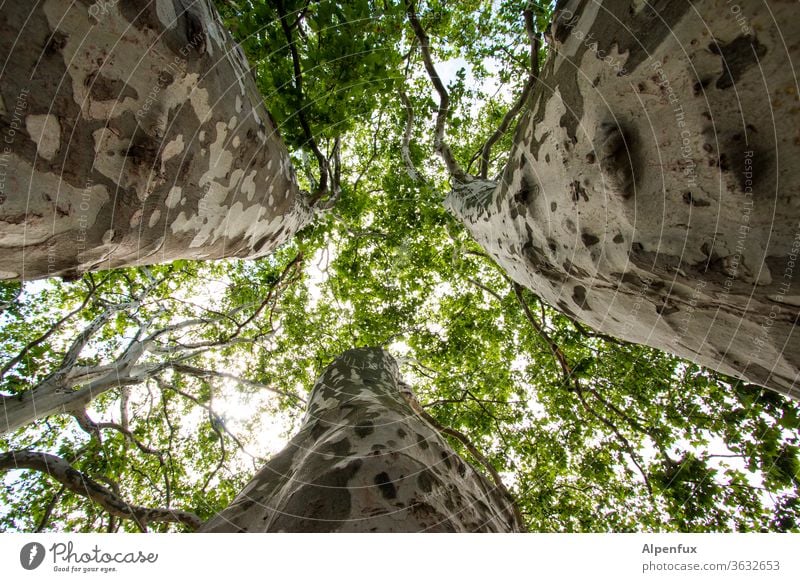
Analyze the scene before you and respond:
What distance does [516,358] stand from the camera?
7.68 metres

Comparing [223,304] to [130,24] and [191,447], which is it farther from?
[130,24]

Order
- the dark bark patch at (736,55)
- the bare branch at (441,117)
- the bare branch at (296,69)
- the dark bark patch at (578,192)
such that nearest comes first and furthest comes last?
1. the dark bark patch at (736,55)
2. the dark bark patch at (578,192)
3. the bare branch at (296,69)
4. the bare branch at (441,117)

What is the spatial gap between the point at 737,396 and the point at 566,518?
363 centimetres

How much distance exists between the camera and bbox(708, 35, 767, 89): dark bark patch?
969 millimetres

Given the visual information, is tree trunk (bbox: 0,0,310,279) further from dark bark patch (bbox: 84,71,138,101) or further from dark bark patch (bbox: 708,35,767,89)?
dark bark patch (bbox: 708,35,767,89)

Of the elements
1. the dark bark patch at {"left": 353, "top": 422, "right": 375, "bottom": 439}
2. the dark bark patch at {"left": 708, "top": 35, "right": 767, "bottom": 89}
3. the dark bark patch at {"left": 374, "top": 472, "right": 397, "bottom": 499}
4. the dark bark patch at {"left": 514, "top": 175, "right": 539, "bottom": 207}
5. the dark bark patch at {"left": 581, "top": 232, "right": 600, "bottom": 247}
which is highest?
the dark bark patch at {"left": 514, "top": 175, "right": 539, "bottom": 207}

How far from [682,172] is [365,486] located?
173cm

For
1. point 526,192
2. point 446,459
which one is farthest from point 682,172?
point 446,459

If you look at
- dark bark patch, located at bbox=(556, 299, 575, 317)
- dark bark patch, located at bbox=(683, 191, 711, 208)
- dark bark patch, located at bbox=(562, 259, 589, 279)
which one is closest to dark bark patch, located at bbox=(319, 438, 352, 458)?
dark bark patch, located at bbox=(562, 259, 589, 279)

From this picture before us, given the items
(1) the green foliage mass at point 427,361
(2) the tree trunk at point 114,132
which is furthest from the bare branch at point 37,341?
(2) the tree trunk at point 114,132

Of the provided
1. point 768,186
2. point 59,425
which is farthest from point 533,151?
point 59,425

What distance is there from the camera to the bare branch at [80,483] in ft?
12.7
